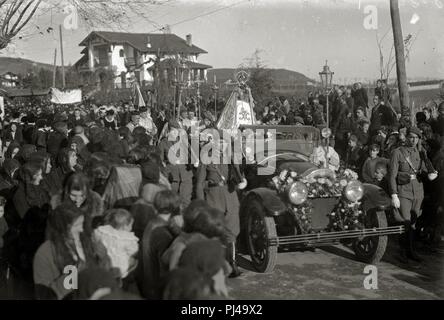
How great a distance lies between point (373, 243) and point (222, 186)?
2.14 meters

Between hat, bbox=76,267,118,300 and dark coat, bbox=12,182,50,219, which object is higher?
→ dark coat, bbox=12,182,50,219

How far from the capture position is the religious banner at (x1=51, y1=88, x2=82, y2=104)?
2355 centimetres

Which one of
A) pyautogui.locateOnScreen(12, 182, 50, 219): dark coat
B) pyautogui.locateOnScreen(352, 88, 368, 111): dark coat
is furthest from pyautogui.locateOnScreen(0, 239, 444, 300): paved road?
pyautogui.locateOnScreen(352, 88, 368, 111): dark coat

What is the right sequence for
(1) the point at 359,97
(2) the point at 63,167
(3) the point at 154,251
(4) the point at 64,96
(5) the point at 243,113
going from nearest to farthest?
(3) the point at 154,251 → (2) the point at 63,167 → (5) the point at 243,113 → (1) the point at 359,97 → (4) the point at 64,96

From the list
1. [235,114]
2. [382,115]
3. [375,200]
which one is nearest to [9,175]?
[375,200]

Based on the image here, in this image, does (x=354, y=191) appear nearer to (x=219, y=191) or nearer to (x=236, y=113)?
(x=219, y=191)

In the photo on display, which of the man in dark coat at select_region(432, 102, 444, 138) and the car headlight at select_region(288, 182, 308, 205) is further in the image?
the man in dark coat at select_region(432, 102, 444, 138)

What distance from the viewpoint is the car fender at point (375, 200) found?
22.7 feet

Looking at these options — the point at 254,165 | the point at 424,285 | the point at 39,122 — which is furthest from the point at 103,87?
the point at 424,285

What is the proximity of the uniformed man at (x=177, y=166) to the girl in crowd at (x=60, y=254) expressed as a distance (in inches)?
160

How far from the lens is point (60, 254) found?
158 inches

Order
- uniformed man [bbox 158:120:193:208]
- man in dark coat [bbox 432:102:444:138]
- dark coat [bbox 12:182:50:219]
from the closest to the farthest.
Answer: dark coat [bbox 12:182:50:219] < uniformed man [bbox 158:120:193:208] < man in dark coat [bbox 432:102:444:138]

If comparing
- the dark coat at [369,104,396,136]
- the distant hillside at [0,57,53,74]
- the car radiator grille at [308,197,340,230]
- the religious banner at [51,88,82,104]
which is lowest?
the car radiator grille at [308,197,340,230]

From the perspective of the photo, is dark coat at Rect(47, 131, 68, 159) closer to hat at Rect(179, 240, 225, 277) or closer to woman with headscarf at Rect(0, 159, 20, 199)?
woman with headscarf at Rect(0, 159, 20, 199)
